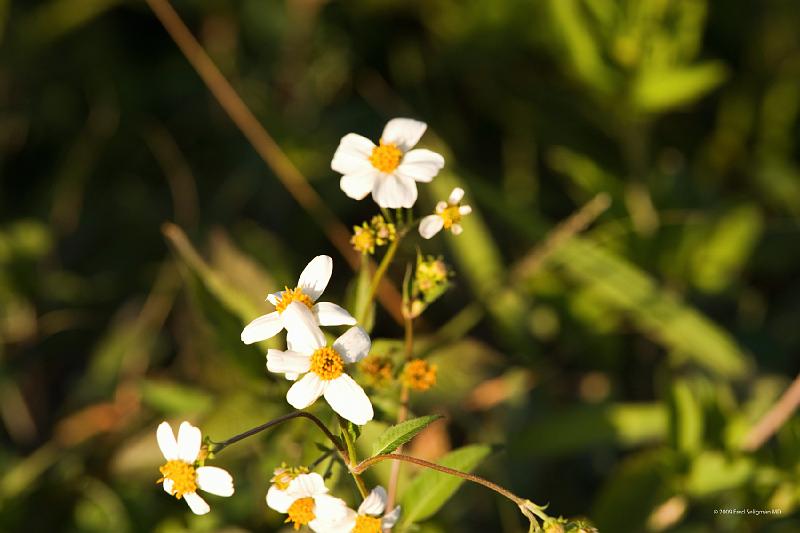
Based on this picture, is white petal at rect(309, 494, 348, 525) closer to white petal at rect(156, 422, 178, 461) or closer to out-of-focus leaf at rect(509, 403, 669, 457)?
white petal at rect(156, 422, 178, 461)

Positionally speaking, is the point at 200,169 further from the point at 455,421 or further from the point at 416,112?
the point at 455,421

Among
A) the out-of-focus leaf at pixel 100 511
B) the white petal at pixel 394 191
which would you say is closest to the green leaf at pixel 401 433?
the white petal at pixel 394 191

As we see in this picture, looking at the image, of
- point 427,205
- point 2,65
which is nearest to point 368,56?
point 427,205

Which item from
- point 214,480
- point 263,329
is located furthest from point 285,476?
point 263,329

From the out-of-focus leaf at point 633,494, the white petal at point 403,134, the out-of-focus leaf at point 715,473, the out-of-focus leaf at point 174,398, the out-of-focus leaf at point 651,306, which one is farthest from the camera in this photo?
the out-of-focus leaf at point 651,306

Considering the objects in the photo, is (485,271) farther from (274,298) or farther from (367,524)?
(367,524)

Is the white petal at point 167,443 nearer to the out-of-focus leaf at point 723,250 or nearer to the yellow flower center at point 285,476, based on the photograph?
the yellow flower center at point 285,476
